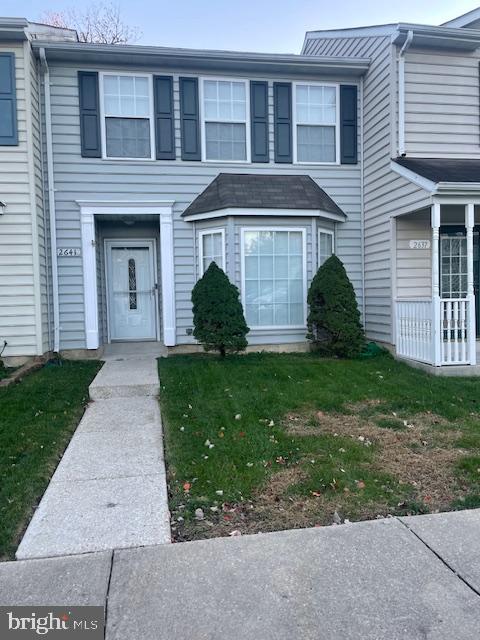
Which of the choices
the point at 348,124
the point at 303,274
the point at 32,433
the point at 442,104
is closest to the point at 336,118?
the point at 348,124

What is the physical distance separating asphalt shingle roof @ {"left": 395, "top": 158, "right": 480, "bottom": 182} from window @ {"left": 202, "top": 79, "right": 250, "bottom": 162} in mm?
2767

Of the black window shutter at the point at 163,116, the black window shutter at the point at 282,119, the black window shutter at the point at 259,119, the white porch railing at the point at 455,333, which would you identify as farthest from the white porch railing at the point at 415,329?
the black window shutter at the point at 163,116

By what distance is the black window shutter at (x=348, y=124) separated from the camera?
8.84 meters

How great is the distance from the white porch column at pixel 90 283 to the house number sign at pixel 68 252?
0.11 m

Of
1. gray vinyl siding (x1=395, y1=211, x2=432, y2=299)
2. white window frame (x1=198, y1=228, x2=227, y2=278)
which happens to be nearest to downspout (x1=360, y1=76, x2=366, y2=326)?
gray vinyl siding (x1=395, y1=211, x2=432, y2=299)

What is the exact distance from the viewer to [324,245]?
347 inches

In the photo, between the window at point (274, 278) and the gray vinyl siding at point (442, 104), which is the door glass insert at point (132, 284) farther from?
the gray vinyl siding at point (442, 104)

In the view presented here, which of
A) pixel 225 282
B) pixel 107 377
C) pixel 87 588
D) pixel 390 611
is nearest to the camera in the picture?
pixel 390 611

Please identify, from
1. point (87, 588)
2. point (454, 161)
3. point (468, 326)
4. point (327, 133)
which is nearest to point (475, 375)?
point (468, 326)

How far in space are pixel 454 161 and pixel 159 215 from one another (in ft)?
16.6

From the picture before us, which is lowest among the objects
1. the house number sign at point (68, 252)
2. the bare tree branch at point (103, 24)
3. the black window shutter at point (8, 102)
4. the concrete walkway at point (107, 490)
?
the concrete walkway at point (107, 490)

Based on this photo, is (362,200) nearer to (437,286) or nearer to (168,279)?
(437,286)

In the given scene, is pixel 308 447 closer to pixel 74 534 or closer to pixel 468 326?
pixel 74 534

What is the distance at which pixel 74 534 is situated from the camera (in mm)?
2713
